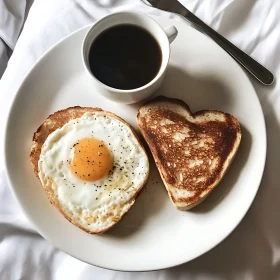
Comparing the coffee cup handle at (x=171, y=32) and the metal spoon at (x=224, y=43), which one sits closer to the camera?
the coffee cup handle at (x=171, y=32)

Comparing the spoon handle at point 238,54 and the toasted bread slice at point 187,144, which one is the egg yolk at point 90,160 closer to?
the toasted bread slice at point 187,144

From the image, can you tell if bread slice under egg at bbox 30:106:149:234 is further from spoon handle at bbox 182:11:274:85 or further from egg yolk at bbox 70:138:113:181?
spoon handle at bbox 182:11:274:85

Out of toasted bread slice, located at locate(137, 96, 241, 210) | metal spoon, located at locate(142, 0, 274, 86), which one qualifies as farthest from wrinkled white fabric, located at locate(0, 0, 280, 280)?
toasted bread slice, located at locate(137, 96, 241, 210)

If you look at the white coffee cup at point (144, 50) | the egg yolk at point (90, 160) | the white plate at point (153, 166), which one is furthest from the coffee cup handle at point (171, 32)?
the egg yolk at point (90, 160)

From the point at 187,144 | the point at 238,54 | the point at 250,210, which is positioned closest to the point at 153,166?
the point at 187,144

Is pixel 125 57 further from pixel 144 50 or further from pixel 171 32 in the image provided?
pixel 171 32

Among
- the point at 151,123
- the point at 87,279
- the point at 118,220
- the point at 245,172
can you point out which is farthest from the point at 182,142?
the point at 87,279
